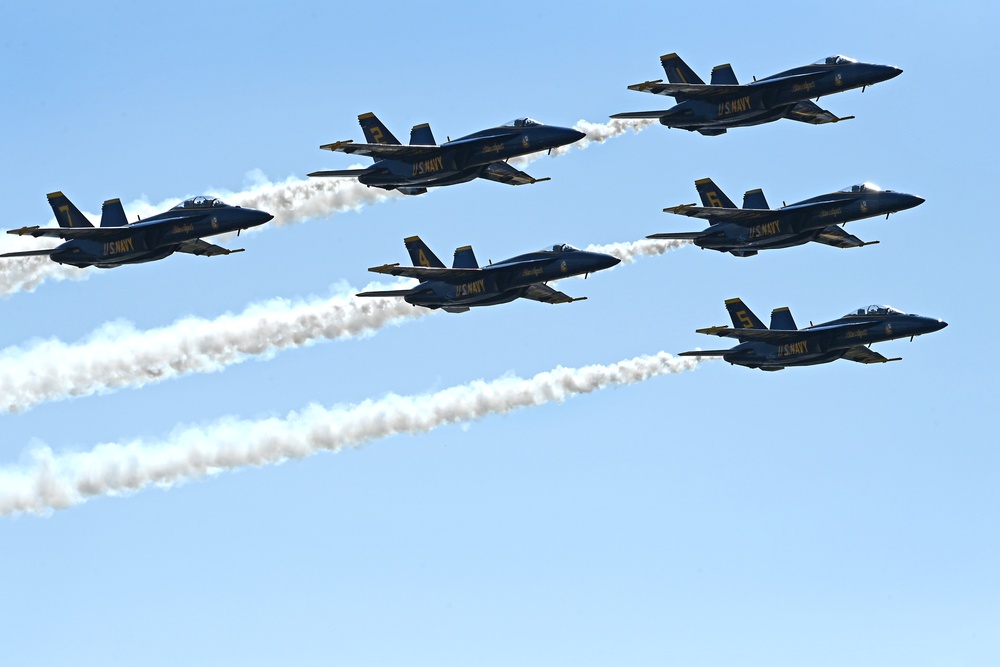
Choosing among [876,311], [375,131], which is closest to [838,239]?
[876,311]

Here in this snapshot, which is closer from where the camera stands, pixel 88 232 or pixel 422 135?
pixel 88 232

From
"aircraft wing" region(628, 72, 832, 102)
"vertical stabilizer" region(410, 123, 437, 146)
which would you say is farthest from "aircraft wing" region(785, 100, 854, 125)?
"vertical stabilizer" region(410, 123, 437, 146)

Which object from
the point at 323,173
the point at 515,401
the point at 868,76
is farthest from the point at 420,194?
the point at 868,76

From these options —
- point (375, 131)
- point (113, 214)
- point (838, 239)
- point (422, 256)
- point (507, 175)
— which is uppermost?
point (375, 131)

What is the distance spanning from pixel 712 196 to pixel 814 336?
9057 mm

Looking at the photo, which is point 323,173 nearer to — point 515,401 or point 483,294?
point 483,294

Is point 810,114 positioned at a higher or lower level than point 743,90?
lower

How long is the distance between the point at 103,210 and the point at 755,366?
34135mm

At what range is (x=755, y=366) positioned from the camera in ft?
337

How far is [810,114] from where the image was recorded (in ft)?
336

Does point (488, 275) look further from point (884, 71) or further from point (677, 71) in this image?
point (884, 71)

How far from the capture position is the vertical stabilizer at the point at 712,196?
103438 millimetres

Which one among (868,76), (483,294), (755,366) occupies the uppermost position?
(868,76)

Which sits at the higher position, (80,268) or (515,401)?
(80,268)
